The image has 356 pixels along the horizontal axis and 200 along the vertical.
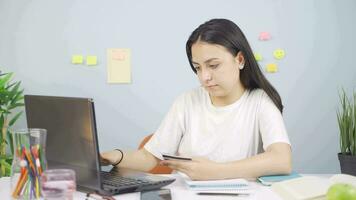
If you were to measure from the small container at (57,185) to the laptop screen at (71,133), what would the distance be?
0.21 metres

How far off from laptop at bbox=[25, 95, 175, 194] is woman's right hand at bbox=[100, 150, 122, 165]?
181 mm

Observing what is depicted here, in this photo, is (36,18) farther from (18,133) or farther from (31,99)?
(18,133)

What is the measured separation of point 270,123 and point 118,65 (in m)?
1.72

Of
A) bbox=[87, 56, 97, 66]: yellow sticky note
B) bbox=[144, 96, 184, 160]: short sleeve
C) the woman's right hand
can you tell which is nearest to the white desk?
the woman's right hand

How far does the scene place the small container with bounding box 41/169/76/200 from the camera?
0.97 metres

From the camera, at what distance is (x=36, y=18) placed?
3.19 m

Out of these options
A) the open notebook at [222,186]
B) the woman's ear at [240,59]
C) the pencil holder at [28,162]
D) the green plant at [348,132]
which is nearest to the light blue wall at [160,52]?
the green plant at [348,132]

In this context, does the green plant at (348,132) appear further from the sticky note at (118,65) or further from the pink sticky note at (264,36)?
→ the sticky note at (118,65)

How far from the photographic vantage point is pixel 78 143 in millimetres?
1251

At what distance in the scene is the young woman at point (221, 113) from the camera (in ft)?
5.71

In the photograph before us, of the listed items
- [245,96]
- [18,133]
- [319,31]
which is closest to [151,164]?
[245,96]

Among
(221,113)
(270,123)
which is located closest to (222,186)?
(270,123)

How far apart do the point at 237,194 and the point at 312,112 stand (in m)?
2.16

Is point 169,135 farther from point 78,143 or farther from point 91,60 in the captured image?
point 91,60
